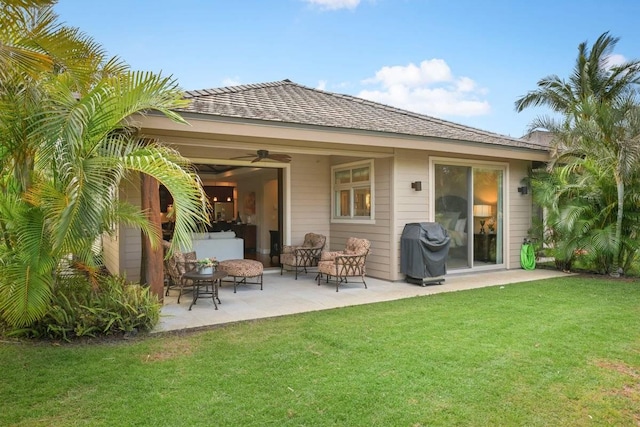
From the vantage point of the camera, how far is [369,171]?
27.9ft

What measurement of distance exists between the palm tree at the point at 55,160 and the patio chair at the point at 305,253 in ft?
13.8

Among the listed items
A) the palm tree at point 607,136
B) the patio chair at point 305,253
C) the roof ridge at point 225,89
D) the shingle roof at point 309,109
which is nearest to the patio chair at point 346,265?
the patio chair at point 305,253

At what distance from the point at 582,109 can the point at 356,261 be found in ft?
17.3

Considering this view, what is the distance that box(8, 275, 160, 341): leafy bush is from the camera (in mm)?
4348

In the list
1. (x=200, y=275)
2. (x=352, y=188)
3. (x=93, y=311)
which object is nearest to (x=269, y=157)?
(x=352, y=188)

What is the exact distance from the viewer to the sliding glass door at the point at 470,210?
28.4ft

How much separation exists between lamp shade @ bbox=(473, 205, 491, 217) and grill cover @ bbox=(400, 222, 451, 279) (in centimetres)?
177

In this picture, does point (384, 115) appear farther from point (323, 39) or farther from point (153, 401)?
point (323, 39)

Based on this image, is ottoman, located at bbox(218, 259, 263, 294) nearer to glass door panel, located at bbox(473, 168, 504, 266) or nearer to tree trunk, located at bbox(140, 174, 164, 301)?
tree trunk, located at bbox(140, 174, 164, 301)

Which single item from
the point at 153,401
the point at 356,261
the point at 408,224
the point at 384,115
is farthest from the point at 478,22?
the point at 153,401

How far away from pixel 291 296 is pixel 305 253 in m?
2.02

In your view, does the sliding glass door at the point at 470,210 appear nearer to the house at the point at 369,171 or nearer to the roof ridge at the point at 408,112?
the house at the point at 369,171

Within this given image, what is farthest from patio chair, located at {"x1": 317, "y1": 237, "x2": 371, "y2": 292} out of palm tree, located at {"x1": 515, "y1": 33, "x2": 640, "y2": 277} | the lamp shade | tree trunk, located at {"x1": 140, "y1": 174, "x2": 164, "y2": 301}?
palm tree, located at {"x1": 515, "y1": 33, "x2": 640, "y2": 277}

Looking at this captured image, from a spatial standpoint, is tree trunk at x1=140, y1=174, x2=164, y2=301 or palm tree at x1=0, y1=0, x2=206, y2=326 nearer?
palm tree at x1=0, y1=0, x2=206, y2=326
